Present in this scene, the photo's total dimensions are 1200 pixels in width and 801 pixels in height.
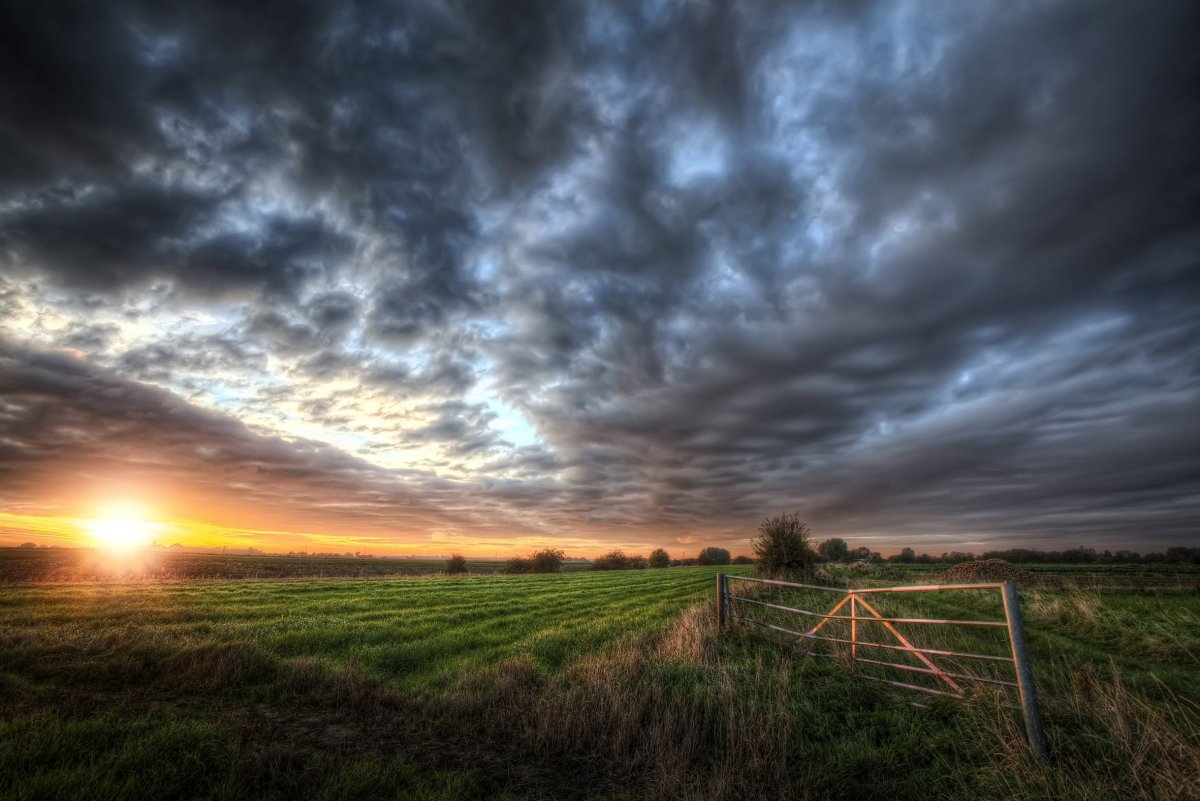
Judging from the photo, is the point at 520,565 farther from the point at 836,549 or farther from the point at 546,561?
the point at 836,549

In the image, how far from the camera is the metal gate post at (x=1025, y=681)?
4.97m

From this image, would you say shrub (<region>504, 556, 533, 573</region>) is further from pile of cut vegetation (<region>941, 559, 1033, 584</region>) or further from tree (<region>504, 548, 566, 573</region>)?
pile of cut vegetation (<region>941, 559, 1033, 584</region>)

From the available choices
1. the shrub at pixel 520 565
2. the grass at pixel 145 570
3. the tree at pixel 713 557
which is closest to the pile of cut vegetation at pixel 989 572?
the grass at pixel 145 570

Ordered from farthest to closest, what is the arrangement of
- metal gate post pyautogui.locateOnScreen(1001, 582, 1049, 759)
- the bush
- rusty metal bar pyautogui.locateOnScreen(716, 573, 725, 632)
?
1. the bush
2. rusty metal bar pyautogui.locateOnScreen(716, 573, 725, 632)
3. metal gate post pyautogui.locateOnScreen(1001, 582, 1049, 759)

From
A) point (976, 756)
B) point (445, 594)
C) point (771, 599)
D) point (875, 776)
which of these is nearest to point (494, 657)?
point (875, 776)

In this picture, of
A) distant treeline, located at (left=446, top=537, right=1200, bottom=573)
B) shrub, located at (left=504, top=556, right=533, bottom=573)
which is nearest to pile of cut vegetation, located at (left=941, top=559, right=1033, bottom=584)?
distant treeline, located at (left=446, top=537, right=1200, bottom=573)

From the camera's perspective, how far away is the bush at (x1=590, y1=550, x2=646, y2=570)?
104500 mm

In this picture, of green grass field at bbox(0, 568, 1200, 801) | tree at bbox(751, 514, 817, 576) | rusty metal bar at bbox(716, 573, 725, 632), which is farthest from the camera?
tree at bbox(751, 514, 817, 576)

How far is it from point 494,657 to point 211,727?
21.6 ft

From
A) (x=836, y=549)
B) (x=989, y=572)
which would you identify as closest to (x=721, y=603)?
(x=989, y=572)

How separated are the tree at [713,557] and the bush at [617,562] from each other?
27425 millimetres

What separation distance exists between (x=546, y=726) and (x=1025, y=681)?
5.92 meters

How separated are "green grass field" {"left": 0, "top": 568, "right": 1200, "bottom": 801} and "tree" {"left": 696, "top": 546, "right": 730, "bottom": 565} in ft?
413

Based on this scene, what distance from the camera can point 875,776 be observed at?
5113 mm
